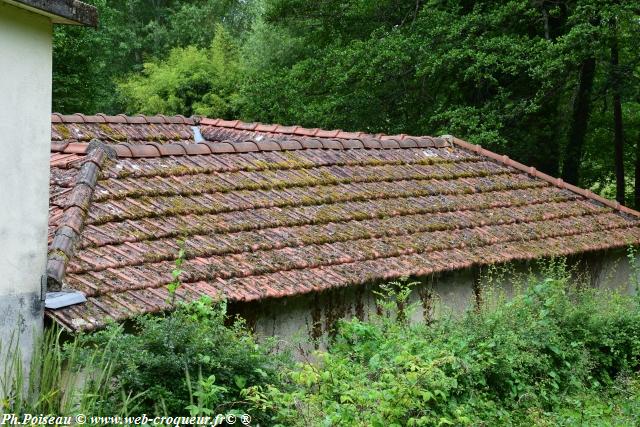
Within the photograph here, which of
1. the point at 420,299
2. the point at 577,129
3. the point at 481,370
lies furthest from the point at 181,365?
the point at 577,129

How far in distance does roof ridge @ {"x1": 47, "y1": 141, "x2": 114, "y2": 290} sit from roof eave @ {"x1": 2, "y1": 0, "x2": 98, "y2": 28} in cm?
179

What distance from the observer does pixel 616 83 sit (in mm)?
19828

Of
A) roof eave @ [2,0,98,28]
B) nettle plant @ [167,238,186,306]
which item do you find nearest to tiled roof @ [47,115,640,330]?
nettle plant @ [167,238,186,306]

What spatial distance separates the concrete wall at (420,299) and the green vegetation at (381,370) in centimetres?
24

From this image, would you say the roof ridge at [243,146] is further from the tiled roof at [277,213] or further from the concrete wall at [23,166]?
the concrete wall at [23,166]

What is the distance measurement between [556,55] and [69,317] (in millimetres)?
14681

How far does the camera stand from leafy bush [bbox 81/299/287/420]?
18.3 feet

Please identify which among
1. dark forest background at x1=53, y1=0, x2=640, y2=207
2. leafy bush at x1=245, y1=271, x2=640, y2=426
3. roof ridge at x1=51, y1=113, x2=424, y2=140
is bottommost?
leafy bush at x1=245, y1=271, x2=640, y2=426

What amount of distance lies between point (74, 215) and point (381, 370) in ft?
9.98

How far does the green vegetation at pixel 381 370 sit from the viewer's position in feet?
18.3

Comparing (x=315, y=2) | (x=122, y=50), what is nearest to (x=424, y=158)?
(x=315, y=2)

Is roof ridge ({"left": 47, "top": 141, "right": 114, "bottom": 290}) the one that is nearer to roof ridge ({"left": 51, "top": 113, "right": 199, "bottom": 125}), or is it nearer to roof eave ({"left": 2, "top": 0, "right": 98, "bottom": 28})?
roof eave ({"left": 2, "top": 0, "right": 98, "bottom": 28})

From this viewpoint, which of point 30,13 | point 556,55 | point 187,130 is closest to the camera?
point 30,13

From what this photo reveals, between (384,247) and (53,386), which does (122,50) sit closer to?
(384,247)
